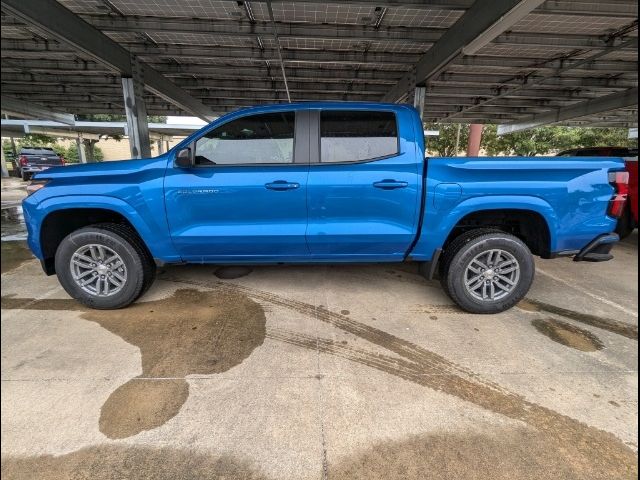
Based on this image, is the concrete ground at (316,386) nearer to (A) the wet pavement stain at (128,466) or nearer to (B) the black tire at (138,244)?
(A) the wet pavement stain at (128,466)

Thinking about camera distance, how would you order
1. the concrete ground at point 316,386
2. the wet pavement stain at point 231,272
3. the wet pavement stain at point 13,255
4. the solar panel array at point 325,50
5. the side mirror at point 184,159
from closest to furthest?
the concrete ground at point 316,386
the side mirror at point 184,159
the wet pavement stain at point 231,272
the wet pavement stain at point 13,255
the solar panel array at point 325,50

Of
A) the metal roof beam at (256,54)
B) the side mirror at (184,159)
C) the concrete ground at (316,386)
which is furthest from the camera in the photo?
the metal roof beam at (256,54)

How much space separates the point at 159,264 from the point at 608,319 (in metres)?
4.54

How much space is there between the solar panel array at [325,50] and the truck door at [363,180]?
2.20m

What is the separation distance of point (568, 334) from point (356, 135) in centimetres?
267

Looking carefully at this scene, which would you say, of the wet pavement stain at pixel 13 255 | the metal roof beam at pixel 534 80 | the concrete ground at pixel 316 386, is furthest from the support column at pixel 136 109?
the metal roof beam at pixel 534 80

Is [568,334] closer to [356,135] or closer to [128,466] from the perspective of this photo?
[356,135]

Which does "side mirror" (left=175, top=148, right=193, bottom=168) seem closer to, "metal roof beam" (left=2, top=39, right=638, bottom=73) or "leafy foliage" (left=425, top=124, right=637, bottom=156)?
"metal roof beam" (left=2, top=39, right=638, bottom=73)

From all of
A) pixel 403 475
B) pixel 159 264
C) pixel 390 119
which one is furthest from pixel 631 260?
pixel 159 264

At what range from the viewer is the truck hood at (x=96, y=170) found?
3191 millimetres

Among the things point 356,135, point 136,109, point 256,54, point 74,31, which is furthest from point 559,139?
point 74,31

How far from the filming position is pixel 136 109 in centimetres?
718

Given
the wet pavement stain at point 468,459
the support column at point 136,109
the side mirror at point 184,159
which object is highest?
the support column at point 136,109

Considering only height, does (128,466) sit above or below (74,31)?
below
